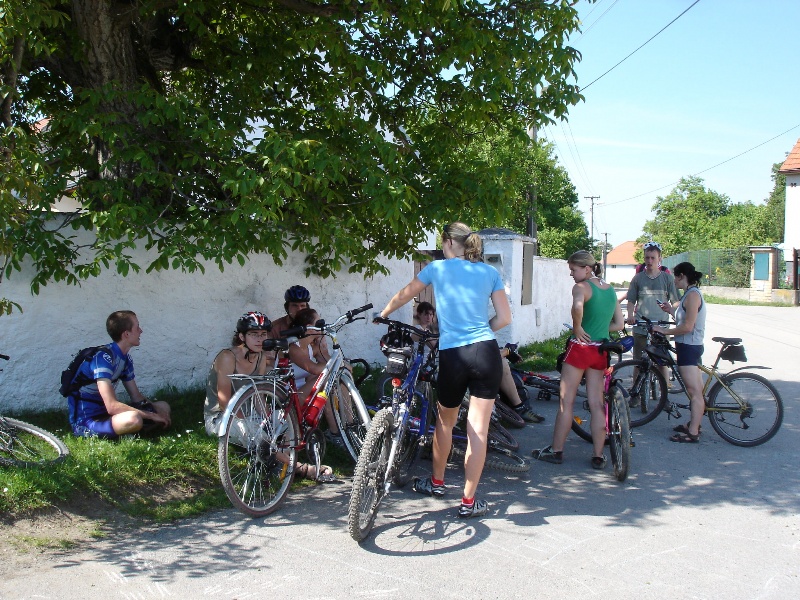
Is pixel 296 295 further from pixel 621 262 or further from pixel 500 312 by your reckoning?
pixel 621 262

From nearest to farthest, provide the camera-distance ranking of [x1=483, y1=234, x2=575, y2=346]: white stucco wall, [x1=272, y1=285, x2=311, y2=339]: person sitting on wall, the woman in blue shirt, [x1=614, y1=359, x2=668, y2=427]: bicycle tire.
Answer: the woman in blue shirt → [x1=272, y1=285, x2=311, y2=339]: person sitting on wall → [x1=614, y1=359, x2=668, y2=427]: bicycle tire → [x1=483, y1=234, x2=575, y2=346]: white stucco wall

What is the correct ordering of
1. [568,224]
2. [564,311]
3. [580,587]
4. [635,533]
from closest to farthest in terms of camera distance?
[580,587]
[635,533]
[564,311]
[568,224]

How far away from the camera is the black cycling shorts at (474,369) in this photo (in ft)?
14.5

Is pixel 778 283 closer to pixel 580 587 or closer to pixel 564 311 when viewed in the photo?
pixel 564 311

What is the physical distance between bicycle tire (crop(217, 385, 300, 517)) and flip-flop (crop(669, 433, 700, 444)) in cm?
375

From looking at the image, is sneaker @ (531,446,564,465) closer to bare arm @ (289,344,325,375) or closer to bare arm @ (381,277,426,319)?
bare arm @ (289,344,325,375)

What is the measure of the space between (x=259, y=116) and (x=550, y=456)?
415 cm

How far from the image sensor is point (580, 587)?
3.69m

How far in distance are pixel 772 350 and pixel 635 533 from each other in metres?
10.7

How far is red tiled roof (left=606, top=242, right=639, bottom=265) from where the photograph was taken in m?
113

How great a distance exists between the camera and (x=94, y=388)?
534 centimetres

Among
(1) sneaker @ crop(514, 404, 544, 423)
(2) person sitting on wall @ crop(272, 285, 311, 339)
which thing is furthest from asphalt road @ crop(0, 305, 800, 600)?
(2) person sitting on wall @ crop(272, 285, 311, 339)

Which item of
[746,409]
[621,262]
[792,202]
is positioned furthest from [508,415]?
[621,262]

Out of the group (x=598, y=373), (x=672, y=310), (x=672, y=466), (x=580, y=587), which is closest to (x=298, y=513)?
(x=580, y=587)
